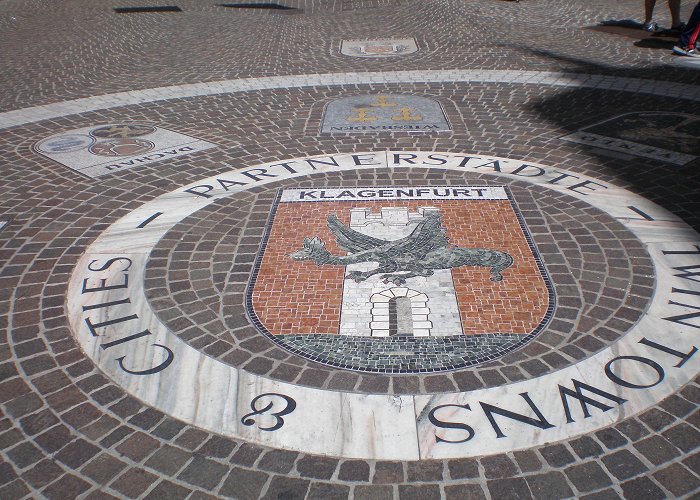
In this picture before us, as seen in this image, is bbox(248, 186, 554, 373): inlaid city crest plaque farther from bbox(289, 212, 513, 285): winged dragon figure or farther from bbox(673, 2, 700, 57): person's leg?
bbox(673, 2, 700, 57): person's leg

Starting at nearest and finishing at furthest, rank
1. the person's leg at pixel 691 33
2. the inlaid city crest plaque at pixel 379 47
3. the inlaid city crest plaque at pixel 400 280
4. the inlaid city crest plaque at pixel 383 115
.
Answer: the inlaid city crest plaque at pixel 400 280 → the inlaid city crest plaque at pixel 383 115 → the person's leg at pixel 691 33 → the inlaid city crest plaque at pixel 379 47

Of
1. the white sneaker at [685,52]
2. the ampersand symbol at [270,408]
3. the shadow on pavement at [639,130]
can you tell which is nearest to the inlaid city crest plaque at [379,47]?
the shadow on pavement at [639,130]

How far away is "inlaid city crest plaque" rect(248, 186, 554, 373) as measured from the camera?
4.43m

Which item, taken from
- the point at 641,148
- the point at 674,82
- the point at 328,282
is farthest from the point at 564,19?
the point at 328,282

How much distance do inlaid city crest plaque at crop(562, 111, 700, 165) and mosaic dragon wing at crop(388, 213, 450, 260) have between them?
3.23m

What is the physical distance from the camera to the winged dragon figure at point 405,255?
5191 millimetres

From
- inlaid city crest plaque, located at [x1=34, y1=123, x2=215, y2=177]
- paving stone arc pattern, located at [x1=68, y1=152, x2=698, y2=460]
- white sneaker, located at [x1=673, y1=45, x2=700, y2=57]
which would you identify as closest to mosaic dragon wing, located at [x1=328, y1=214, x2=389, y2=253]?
paving stone arc pattern, located at [x1=68, y1=152, x2=698, y2=460]

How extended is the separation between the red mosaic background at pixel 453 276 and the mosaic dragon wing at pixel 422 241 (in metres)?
0.11

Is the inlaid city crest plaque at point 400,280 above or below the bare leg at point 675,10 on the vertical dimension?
below

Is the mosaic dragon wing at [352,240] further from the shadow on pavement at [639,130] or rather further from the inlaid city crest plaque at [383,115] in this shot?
the inlaid city crest plaque at [383,115]

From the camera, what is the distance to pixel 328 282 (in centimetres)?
514

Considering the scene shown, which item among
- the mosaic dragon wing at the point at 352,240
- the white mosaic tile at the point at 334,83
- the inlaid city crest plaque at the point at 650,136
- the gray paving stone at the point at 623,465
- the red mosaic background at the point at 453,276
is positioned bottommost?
the gray paving stone at the point at 623,465

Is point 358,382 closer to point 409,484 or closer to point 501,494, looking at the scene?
point 409,484

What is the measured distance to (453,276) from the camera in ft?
16.9
